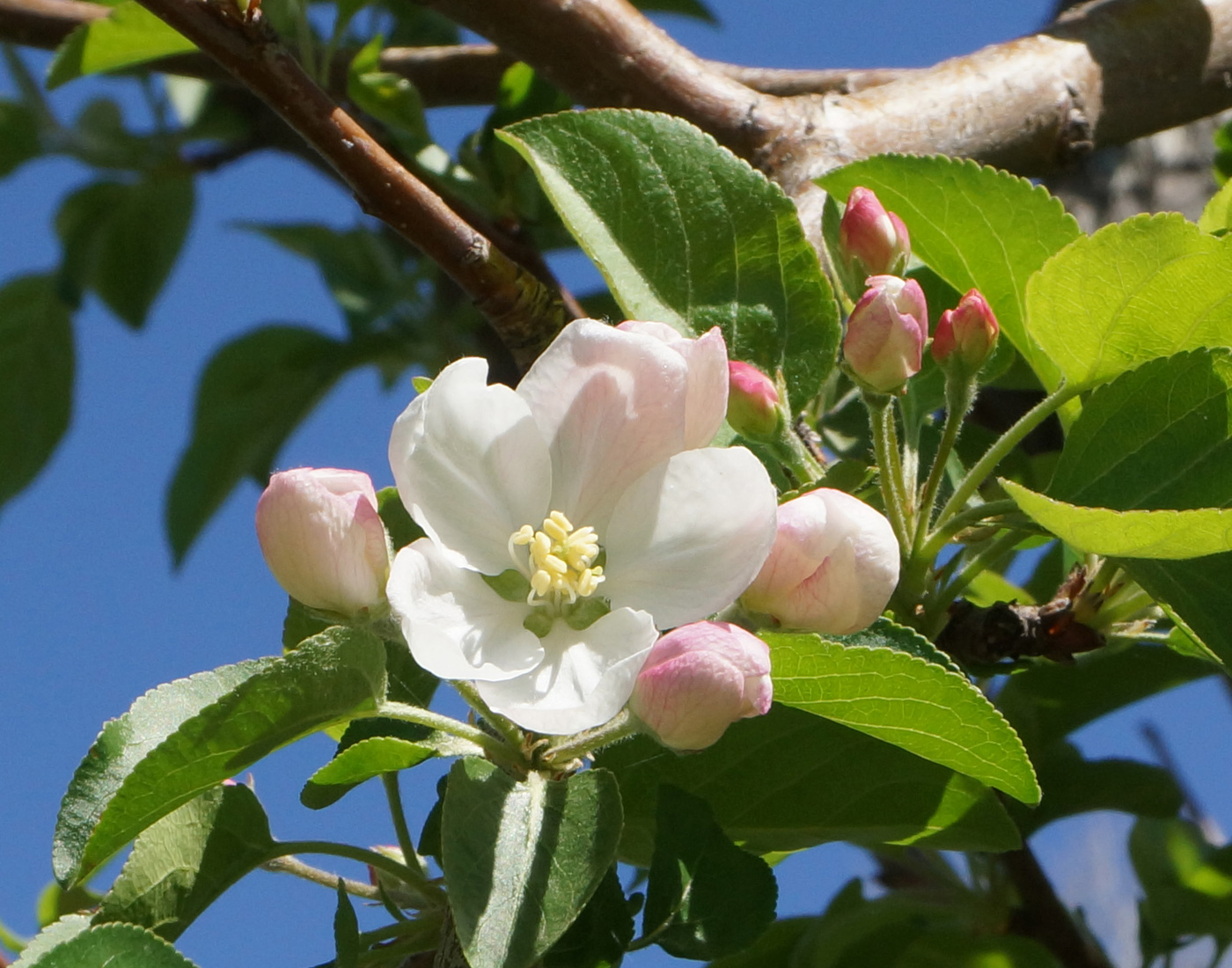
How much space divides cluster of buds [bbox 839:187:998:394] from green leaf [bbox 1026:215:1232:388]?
0.05m

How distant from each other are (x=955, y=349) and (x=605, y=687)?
423 mm

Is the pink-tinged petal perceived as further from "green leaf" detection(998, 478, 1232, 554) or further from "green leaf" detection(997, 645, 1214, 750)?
"green leaf" detection(997, 645, 1214, 750)

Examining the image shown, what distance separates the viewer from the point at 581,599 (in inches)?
32.8

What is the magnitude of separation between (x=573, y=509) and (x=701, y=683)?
18cm

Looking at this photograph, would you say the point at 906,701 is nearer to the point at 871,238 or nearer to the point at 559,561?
the point at 559,561

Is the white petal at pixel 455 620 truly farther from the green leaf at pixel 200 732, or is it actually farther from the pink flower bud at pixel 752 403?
the pink flower bud at pixel 752 403

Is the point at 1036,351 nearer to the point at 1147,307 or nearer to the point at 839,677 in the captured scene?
the point at 1147,307

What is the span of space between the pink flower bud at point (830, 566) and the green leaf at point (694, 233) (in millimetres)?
287

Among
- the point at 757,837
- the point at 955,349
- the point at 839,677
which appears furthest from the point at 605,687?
the point at 955,349

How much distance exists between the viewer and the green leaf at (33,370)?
8.00ft

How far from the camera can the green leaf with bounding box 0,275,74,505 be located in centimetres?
244

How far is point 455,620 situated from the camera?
0.76 m

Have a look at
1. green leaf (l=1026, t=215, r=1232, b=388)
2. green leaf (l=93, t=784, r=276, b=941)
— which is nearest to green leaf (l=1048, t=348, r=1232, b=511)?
green leaf (l=1026, t=215, r=1232, b=388)

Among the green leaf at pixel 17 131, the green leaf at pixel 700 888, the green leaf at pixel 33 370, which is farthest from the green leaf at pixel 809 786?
the green leaf at pixel 17 131
